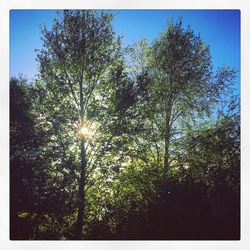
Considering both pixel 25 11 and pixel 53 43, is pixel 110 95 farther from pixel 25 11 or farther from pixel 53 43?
pixel 25 11

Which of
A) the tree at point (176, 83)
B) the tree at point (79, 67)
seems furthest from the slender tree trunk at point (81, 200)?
the tree at point (176, 83)

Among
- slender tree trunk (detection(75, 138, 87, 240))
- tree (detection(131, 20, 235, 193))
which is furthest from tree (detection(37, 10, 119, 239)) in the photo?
tree (detection(131, 20, 235, 193))

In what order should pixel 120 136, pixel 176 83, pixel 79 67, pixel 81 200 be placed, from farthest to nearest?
pixel 176 83 < pixel 120 136 < pixel 79 67 < pixel 81 200

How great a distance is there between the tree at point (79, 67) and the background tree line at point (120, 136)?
0.03 metres

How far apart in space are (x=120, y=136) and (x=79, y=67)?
2.35 m

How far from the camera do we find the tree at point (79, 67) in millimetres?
9766

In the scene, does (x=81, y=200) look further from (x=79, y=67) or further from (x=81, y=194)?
(x=79, y=67)

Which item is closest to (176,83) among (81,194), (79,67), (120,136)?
(120,136)

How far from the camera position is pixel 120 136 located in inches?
408

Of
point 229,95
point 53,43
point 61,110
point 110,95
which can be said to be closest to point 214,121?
point 229,95

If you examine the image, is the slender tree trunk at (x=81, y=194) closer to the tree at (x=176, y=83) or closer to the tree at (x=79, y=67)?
the tree at (x=79, y=67)

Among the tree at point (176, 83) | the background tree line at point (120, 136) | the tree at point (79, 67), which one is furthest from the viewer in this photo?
the tree at point (176, 83)

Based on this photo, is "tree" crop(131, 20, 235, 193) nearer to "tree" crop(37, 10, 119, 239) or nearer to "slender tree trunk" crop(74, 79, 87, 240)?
"tree" crop(37, 10, 119, 239)
